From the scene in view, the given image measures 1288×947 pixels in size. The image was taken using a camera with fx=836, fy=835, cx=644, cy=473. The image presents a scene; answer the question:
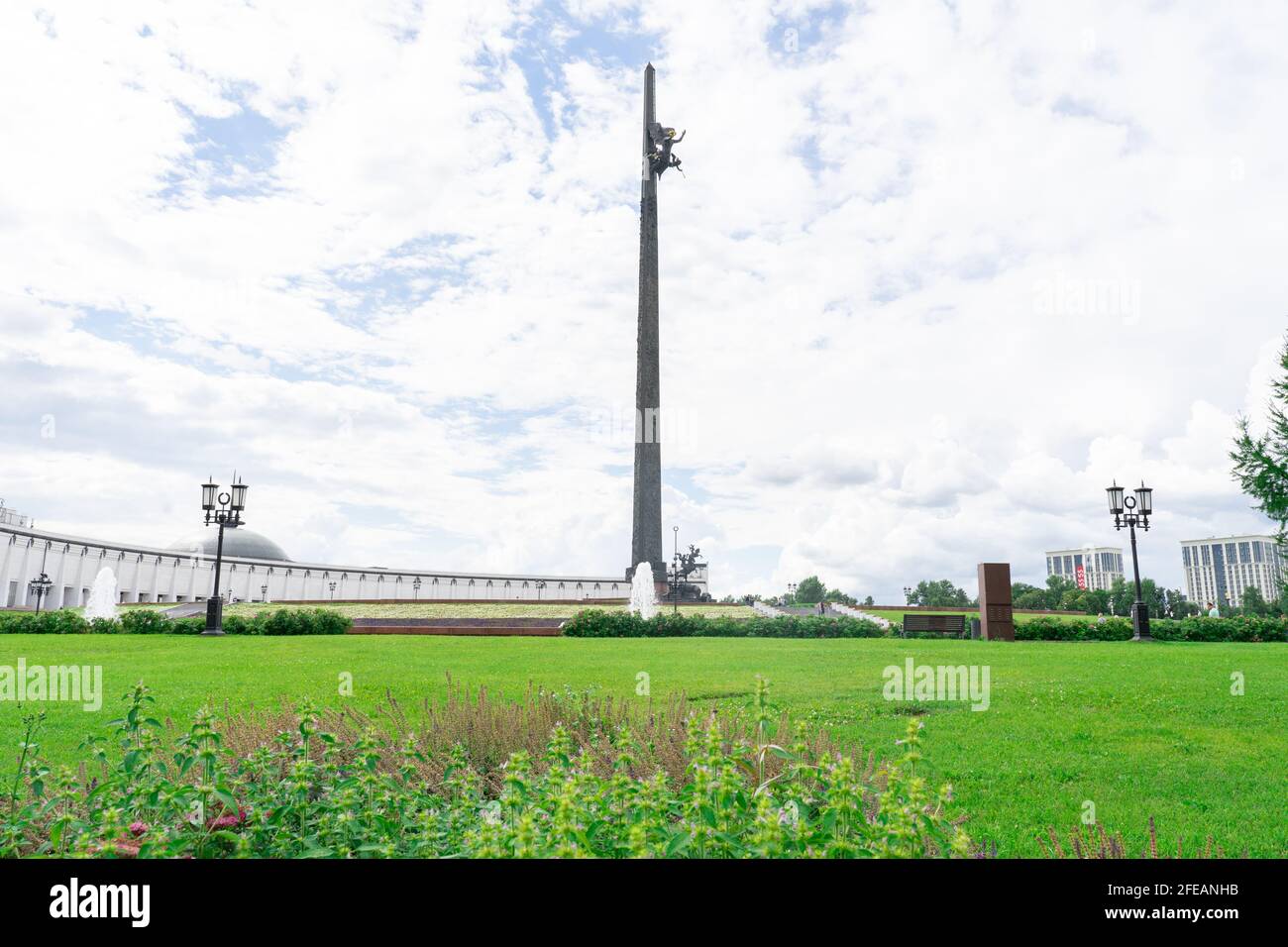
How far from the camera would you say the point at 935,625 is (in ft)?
76.1

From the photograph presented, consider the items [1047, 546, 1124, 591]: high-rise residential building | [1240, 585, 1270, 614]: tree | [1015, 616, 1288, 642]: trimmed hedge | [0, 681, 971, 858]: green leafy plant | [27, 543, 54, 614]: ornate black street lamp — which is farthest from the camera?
[1047, 546, 1124, 591]: high-rise residential building

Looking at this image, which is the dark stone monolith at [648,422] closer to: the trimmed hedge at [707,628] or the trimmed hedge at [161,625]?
the trimmed hedge at [707,628]

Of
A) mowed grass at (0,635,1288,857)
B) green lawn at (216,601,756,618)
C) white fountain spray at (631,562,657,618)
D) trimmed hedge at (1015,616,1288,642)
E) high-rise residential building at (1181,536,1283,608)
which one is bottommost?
mowed grass at (0,635,1288,857)

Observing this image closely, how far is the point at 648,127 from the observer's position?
144 feet

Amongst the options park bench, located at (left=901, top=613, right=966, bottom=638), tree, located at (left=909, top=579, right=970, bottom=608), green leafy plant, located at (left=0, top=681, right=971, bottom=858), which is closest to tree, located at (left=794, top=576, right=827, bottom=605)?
tree, located at (left=909, top=579, right=970, bottom=608)

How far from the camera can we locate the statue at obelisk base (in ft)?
128

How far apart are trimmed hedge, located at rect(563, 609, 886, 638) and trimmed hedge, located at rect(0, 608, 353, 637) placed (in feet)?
24.8

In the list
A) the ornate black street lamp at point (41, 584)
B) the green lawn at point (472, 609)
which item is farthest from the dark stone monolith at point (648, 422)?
the ornate black street lamp at point (41, 584)

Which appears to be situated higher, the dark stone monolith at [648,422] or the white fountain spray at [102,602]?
the dark stone monolith at [648,422]

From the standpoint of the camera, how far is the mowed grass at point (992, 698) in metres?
5.50

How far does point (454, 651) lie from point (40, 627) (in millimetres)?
15396

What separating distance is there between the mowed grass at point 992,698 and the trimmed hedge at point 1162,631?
384 centimetres

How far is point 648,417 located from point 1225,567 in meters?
101

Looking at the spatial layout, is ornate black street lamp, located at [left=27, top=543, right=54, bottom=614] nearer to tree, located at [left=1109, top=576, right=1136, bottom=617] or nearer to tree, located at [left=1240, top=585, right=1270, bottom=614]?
tree, located at [left=1109, top=576, right=1136, bottom=617]
